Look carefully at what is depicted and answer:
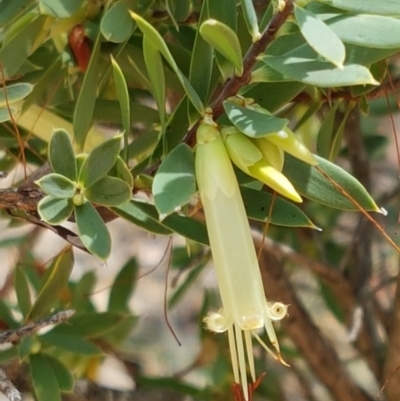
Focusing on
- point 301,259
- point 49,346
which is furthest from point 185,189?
point 301,259

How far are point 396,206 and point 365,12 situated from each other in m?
0.57

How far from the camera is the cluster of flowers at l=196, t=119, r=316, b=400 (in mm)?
341

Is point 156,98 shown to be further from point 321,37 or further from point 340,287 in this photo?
point 340,287

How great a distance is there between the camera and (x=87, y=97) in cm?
42

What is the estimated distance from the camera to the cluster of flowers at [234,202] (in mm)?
341

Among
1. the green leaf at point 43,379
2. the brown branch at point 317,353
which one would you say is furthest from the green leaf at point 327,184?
the brown branch at point 317,353

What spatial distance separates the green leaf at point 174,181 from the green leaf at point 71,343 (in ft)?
0.83

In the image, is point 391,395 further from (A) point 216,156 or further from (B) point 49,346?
(A) point 216,156

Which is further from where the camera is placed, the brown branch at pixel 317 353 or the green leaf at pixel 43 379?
the brown branch at pixel 317 353

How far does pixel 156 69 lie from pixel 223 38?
5cm

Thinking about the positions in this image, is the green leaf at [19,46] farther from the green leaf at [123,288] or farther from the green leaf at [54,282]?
the green leaf at [123,288]

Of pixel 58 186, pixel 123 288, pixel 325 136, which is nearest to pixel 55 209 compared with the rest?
pixel 58 186

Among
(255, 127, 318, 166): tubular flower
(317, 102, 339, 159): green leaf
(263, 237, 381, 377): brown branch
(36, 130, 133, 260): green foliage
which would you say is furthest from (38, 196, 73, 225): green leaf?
(263, 237, 381, 377): brown branch

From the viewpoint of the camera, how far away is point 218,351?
828 millimetres
